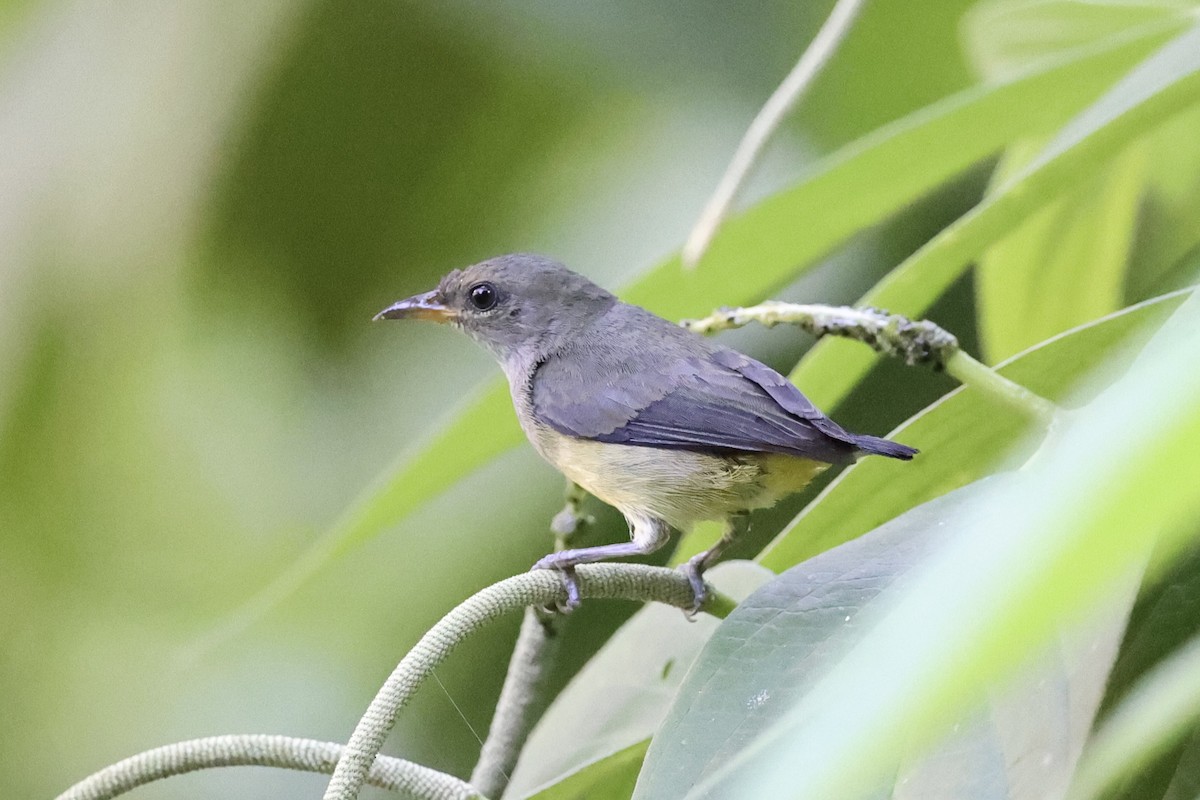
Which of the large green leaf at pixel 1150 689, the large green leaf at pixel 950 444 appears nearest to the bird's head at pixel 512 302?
the large green leaf at pixel 950 444

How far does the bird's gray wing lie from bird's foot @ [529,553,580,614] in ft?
0.76

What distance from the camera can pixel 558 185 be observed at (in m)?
2.20

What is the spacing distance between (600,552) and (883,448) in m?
0.25

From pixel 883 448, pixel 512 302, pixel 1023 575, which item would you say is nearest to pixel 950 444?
pixel 883 448

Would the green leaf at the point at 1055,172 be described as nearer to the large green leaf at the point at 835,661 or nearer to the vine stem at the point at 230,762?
the large green leaf at the point at 835,661

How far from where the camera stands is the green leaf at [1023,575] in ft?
0.65

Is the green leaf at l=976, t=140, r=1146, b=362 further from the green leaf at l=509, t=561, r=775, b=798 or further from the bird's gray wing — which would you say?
the green leaf at l=509, t=561, r=775, b=798

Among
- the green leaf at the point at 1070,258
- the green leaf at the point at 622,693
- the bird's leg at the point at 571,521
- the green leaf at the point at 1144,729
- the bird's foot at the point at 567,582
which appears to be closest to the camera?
the green leaf at the point at 1144,729

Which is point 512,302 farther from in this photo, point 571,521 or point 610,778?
point 610,778

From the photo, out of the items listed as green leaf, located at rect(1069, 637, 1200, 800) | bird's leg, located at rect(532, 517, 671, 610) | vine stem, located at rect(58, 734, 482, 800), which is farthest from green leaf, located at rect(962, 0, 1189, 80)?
vine stem, located at rect(58, 734, 482, 800)

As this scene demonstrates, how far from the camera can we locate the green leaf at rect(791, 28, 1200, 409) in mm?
826

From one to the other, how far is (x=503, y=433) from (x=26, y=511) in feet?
4.60

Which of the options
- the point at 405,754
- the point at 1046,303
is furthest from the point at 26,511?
the point at 1046,303

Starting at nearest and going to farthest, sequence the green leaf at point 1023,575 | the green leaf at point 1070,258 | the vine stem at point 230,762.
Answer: the green leaf at point 1023,575, the vine stem at point 230,762, the green leaf at point 1070,258
